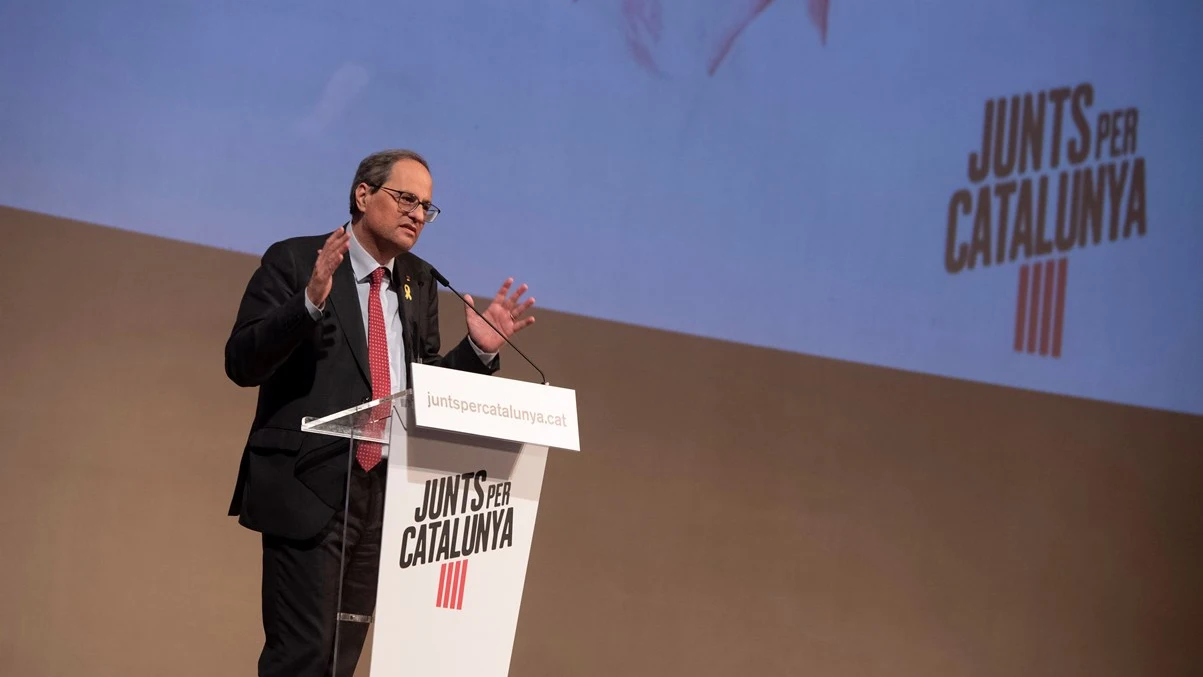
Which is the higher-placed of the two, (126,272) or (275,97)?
(275,97)

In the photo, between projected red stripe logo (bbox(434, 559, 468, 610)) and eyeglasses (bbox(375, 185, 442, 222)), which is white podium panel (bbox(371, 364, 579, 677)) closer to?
projected red stripe logo (bbox(434, 559, 468, 610))

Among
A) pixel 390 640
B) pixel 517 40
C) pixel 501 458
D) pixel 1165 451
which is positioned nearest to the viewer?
pixel 390 640

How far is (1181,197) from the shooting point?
4445 mm

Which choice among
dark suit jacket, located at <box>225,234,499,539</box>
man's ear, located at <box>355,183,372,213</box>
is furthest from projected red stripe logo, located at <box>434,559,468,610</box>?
man's ear, located at <box>355,183,372,213</box>

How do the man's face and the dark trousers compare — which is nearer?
the dark trousers

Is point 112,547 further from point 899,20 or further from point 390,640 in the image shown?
point 899,20

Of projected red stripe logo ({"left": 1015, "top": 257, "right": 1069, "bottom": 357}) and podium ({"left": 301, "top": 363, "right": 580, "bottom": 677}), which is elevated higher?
projected red stripe logo ({"left": 1015, "top": 257, "right": 1069, "bottom": 357})

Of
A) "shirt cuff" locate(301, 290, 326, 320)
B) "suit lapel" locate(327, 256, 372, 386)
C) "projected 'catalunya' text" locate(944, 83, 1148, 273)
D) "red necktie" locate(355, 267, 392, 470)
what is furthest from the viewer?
"projected 'catalunya' text" locate(944, 83, 1148, 273)

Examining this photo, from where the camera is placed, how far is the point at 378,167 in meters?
2.46

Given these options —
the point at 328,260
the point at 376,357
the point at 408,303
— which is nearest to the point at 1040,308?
the point at 408,303

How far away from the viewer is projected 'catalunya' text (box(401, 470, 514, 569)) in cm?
208

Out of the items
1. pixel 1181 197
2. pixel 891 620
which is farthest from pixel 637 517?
pixel 1181 197

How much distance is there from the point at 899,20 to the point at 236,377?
9.31ft

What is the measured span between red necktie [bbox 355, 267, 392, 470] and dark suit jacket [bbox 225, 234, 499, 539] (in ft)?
0.07
